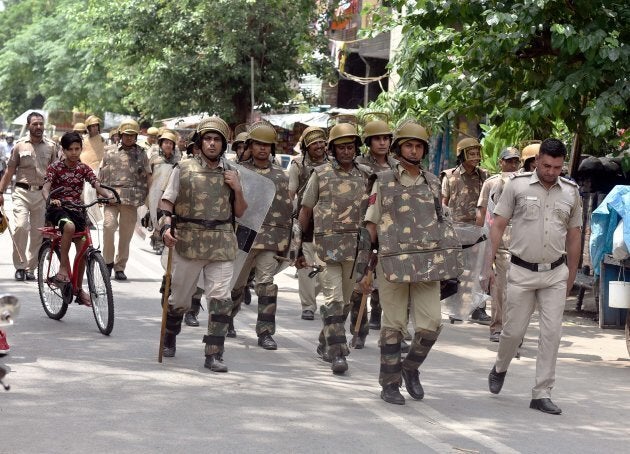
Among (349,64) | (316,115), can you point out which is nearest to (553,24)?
(316,115)

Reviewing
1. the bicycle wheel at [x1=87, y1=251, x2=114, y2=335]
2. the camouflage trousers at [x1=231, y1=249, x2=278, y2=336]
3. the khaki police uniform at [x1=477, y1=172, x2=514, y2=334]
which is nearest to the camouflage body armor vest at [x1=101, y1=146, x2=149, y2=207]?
the bicycle wheel at [x1=87, y1=251, x2=114, y2=335]

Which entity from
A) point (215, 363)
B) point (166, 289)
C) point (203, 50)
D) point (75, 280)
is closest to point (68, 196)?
point (75, 280)

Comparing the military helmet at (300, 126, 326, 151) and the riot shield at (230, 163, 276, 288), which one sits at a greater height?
the military helmet at (300, 126, 326, 151)

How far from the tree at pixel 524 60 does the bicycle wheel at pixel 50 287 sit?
4310 mm

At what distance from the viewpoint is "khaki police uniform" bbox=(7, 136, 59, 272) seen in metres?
14.3

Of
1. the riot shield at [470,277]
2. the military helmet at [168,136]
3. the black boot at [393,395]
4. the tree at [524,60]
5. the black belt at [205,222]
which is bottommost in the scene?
the black boot at [393,395]

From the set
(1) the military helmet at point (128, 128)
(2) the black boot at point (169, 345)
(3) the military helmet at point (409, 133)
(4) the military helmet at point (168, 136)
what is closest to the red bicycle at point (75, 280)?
(2) the black boot at point (169, 345)

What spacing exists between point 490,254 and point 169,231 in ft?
7.64

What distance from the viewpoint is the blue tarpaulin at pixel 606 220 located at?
11.6 metres

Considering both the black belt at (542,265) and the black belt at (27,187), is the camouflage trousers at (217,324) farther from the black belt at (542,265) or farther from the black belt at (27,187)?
the black belt at (27,187)

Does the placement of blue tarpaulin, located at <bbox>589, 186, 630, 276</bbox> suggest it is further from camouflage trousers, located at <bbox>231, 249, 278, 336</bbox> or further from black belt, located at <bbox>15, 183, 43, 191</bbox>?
black belt, located at <bbox>15, 183, 43, 191</bbox>

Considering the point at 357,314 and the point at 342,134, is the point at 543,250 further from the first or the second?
the point at 357,314

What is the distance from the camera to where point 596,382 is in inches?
387

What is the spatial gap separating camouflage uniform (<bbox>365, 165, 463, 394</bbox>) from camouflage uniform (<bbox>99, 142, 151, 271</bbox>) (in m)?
7.55
